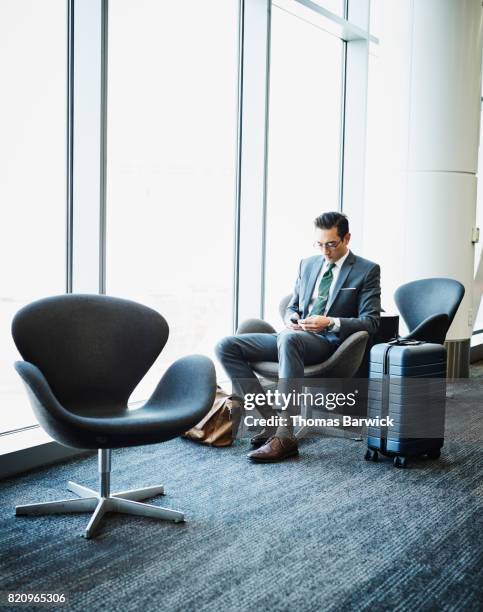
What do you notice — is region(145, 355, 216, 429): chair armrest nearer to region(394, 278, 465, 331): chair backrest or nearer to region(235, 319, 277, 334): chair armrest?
region(235, 319, 277, 334): chair armrest

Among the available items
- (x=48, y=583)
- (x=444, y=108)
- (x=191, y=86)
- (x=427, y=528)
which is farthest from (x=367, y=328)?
(x=444, y=108)

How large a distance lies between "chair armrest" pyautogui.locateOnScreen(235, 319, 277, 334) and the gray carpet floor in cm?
78

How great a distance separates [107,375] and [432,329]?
2.34 m

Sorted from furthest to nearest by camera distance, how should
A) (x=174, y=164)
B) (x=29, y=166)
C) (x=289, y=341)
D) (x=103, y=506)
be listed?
1. (x=174, y=164)
2. (x=289, y=341)
3. (x=29, y=166)
4. (x=103, y=506)

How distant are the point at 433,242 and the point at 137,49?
297cm

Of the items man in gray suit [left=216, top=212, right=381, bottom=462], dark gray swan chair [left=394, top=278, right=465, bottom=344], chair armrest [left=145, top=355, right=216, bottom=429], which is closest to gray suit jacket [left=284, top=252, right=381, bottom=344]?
man in gray suit [left=216, top=212, right=381, bottom=462]

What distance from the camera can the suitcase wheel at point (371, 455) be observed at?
12.5ft

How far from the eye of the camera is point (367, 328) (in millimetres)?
4062

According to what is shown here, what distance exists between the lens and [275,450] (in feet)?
12.3

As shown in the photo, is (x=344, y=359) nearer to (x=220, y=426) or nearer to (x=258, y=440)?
(x=258, y=440)

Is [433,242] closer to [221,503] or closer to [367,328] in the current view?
[367,328]

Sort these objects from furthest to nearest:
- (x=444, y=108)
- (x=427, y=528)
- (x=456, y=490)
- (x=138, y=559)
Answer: (x=444, y=108)
(x=456, y=490)
(x=427, y=528)
(x=138, y=559)

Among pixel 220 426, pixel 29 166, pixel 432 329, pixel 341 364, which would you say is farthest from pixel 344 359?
pixel 29 166

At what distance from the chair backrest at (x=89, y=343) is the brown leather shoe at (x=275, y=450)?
0.86m
